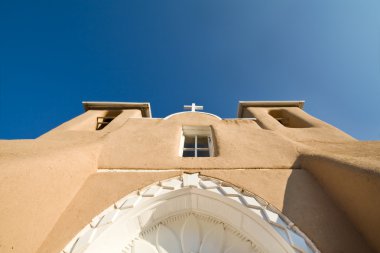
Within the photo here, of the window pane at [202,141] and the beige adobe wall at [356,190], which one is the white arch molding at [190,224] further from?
the window pane at [202,141]

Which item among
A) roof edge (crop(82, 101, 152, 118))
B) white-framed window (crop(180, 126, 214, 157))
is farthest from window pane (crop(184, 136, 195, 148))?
roof edge (crop(82, 101, 152, 118))

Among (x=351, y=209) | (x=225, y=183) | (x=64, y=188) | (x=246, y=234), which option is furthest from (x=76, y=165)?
(x=351, y=209)

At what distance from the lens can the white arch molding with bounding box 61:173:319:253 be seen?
2.63 meters

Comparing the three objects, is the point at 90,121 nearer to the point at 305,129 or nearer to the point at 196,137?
the point at 196,137

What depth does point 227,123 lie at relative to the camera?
598cm

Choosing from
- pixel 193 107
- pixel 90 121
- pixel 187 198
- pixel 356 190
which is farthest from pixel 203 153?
pixel 90 121

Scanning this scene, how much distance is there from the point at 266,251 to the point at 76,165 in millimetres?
2894

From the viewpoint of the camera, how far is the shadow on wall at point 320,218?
8.39 feet

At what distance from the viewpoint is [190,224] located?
330 centimetres

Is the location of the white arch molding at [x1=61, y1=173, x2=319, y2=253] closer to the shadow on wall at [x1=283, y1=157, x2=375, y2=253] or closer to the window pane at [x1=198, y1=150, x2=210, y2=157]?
the shadow on wall at [x1=283, y1=157, x2=375, y2=253]

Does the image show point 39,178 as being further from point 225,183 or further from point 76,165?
point 225,183

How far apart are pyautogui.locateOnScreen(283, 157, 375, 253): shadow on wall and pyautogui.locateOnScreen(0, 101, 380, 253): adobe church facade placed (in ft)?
0.04

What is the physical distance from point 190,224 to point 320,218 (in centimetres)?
169

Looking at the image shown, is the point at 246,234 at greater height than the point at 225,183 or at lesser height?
lesser
